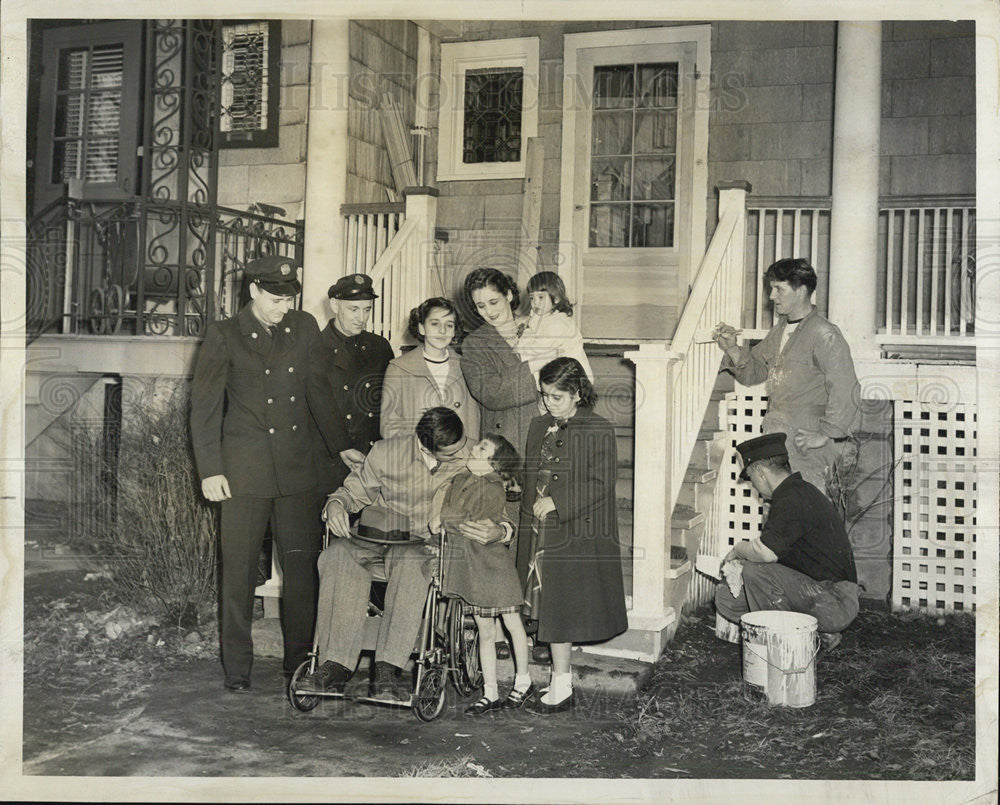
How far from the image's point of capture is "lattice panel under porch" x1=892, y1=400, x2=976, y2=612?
402 centimetres

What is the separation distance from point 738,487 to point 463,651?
146 cm

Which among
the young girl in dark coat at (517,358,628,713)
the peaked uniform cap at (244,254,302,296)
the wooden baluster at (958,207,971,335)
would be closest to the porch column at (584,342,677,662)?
the young girl in dark coat at (517,358,628,713)

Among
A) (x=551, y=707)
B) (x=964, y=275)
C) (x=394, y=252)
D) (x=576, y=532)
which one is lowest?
(x=551, y=707)

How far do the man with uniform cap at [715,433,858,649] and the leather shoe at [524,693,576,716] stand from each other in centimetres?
86

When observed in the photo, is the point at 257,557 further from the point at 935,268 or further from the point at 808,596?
the point at 935,268

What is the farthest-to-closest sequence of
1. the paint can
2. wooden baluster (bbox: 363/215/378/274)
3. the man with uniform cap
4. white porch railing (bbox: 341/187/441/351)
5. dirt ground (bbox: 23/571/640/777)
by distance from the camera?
1. wooden baluster (bbox: 363/215/378/274)
2. white porch railing (bbox: 341/187/441/351)
3. the man with uniform cap
4. the paint can
5. dirt ground (bbox: 23/571/640/777)

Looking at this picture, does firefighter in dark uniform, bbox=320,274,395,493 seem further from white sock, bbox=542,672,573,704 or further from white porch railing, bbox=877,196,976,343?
white porch railing, bbox=877,196,976,343

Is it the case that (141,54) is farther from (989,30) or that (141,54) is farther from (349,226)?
(989,30)

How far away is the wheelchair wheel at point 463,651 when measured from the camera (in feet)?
12.6

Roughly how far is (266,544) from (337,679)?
1174mm

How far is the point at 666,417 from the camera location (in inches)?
161

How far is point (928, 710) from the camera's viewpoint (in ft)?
13.0

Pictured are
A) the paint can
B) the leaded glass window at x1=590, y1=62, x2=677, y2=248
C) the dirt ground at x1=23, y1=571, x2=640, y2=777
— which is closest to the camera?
the dirt ground at x1=23, y1=571, x2=640, y2=777

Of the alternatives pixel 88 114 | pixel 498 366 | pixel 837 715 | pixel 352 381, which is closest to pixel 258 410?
pixel 352 381
